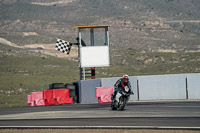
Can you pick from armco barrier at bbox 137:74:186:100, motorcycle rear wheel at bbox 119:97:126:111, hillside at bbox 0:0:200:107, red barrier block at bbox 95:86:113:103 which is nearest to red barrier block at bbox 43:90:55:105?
red barrier block at bbox 95:86:113:103

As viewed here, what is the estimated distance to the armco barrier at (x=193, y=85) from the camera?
27438mm

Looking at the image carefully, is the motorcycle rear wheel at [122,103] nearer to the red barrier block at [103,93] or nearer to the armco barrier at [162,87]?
the armco barrier at [162,87]

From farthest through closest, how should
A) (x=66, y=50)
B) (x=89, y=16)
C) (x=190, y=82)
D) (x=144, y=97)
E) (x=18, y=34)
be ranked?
(x=89, y=16) → (x=18, y=34) → (x=66, y=50) → (x=144, y=97) → (x=190, y=82)

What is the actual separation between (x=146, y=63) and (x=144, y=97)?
2178 inches

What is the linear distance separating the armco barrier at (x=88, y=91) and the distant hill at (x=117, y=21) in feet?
244

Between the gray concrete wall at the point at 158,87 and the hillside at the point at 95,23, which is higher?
the hillside at the point at 95,23

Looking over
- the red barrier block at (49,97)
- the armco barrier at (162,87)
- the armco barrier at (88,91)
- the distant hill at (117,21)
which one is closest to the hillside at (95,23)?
the distant hill at (117,21)

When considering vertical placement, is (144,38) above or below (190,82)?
above

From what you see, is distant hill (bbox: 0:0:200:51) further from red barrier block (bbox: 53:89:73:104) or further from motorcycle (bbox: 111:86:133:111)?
motorcycle (bbox: 111:86:133:111)

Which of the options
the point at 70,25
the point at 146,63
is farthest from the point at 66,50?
the point at 70,25

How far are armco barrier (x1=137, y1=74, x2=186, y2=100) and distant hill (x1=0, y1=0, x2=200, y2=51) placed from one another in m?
74.7

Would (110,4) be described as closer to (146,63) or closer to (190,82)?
(146,63)

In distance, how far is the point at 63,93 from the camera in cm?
3025

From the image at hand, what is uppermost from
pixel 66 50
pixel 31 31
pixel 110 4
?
pixel 110 4
